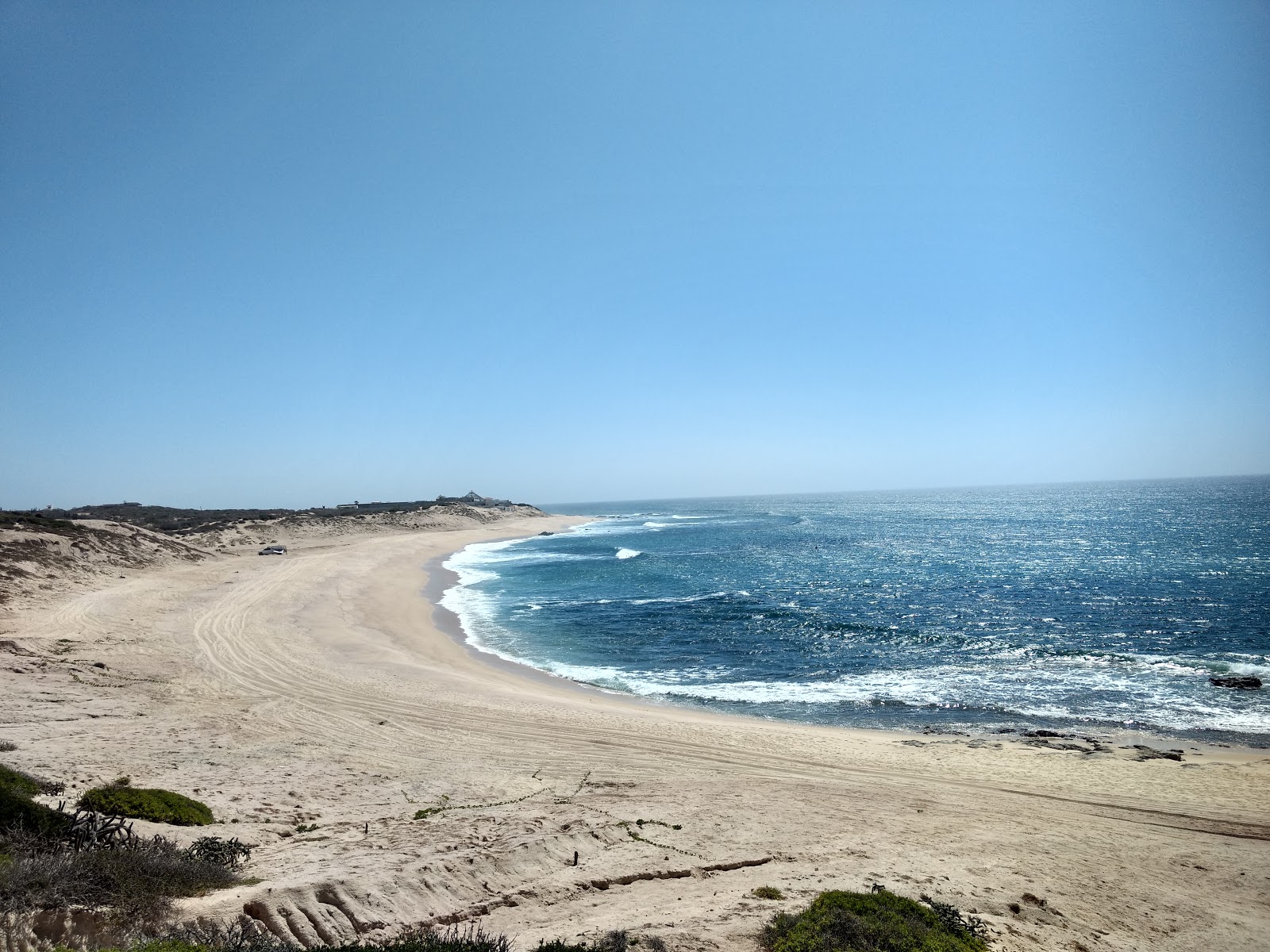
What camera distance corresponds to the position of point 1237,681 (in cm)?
1953

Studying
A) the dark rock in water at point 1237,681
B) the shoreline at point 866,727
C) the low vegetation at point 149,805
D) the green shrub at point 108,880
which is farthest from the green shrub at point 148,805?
the dark rock in water at point 1237,681

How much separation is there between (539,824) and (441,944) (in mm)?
3822

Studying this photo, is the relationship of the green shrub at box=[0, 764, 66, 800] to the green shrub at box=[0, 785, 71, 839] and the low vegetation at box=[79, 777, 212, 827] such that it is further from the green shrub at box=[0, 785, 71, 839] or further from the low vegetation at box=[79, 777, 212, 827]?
the low vegetation at box=[79, 777, 212, 827]

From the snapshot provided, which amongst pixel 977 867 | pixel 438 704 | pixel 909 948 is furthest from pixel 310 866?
pixel 438 704

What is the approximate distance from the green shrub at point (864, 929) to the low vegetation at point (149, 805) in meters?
7.74

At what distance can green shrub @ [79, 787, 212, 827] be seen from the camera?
26.0 ft

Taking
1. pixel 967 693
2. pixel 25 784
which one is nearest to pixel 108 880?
pixel 25 784

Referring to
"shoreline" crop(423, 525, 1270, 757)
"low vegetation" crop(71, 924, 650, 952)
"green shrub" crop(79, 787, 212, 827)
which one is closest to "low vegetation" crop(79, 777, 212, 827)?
"green shrub" crop(79, 787, 212, 827)

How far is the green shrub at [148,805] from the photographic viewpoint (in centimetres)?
791

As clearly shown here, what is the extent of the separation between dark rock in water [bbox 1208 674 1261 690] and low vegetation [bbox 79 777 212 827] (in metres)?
27.3

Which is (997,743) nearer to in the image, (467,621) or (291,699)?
(291,699)

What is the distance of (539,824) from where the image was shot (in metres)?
9.15

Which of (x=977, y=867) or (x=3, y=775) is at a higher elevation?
Answer: (x=3, y=775)

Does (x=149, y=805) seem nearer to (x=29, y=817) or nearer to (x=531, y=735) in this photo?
(x=29, y=817)
